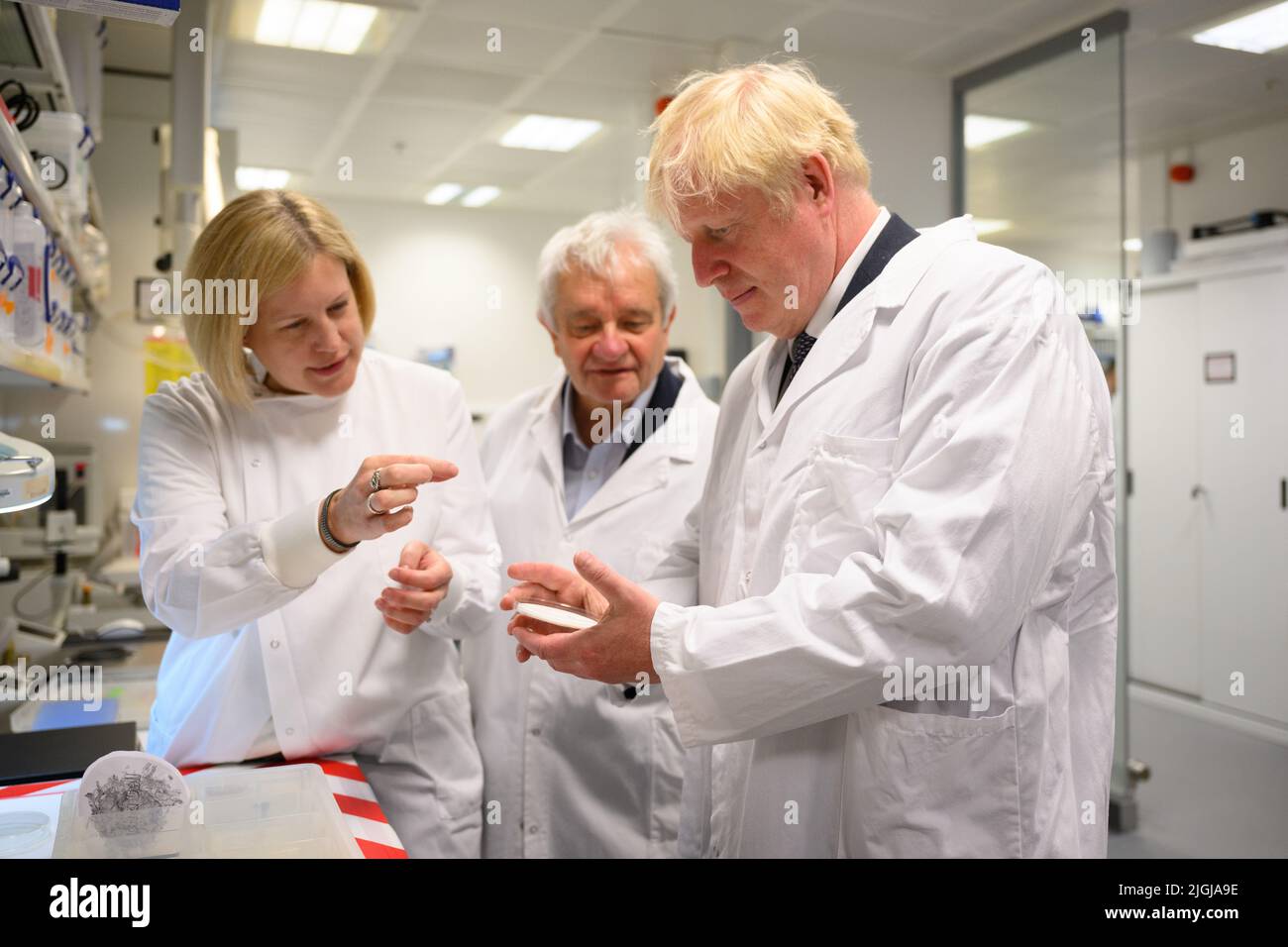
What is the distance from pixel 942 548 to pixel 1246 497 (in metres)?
1.90

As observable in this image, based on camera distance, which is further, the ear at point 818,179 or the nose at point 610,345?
the nose at point 610,345

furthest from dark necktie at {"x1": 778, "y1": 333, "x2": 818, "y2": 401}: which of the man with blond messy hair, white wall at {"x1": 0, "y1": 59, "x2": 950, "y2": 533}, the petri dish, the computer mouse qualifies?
the computer mouse

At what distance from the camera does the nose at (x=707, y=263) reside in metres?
1.21

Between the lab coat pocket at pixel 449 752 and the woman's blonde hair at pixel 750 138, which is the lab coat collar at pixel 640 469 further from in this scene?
the woman's blonde hair at pixel 750 138

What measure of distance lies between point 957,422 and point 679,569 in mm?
628

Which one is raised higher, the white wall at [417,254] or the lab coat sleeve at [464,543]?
the white wall at [417,254]

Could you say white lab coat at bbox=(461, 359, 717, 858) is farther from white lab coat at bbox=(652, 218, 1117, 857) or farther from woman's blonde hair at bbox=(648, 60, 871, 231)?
woman's blonde hair at bbox=(648, 60, 871, 231)

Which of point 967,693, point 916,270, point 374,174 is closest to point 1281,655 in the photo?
point 967,693

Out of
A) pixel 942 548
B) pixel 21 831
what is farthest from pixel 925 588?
pixel 21 831

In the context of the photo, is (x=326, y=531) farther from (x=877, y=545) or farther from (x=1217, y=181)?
(x=1217, y=181)

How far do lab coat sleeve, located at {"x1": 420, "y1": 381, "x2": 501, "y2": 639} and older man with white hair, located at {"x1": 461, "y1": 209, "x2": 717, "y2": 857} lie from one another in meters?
0.24

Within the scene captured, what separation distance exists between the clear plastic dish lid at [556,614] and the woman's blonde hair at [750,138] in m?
0.48

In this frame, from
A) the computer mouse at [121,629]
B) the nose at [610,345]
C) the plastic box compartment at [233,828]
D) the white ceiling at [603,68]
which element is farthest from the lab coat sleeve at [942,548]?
the computer mouse at [121,629]

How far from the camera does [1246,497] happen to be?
96.0 inches
